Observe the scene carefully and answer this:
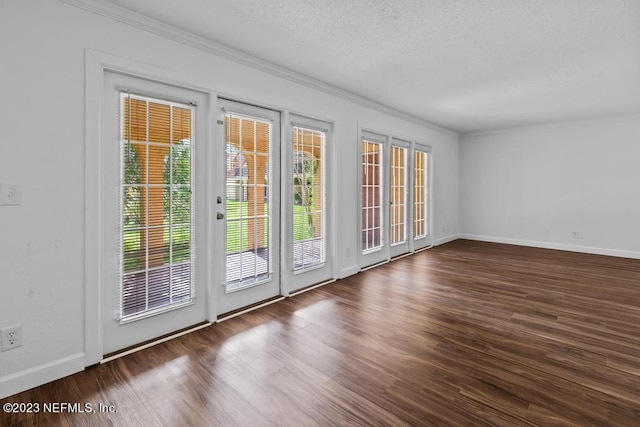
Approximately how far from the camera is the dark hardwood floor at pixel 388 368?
1708mm

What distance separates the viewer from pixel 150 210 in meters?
2.50

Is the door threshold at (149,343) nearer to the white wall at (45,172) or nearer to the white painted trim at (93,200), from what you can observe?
the white painted trim at (93,200)

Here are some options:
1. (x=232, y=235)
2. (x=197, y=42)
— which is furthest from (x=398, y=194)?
(x=197, y=42)

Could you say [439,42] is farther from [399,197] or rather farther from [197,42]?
[399,197]

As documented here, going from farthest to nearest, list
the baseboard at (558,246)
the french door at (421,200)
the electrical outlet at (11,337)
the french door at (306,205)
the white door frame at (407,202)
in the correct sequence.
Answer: the french door at (421,200) < the baseboard at (558,246) < the white door frame at (407,202) < the french door at (306,205) < the electrical outlet at (11,337)

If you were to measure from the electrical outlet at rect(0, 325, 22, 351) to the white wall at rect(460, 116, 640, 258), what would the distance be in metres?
8.03

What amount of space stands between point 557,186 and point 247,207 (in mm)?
6551

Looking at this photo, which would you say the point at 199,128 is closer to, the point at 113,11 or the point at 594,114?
the point at 113,11

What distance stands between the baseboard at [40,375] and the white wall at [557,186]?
7769 millimetres

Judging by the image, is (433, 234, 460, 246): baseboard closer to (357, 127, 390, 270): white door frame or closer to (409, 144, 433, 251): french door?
(409, 144, 433, 251): french door

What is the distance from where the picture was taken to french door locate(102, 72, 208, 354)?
7.57 feet

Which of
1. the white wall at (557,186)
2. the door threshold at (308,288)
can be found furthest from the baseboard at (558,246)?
the door threshold at (308,288)

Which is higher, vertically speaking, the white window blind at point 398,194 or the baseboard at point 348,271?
the white window blind at point 398,194

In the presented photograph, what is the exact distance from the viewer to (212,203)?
285 cm
